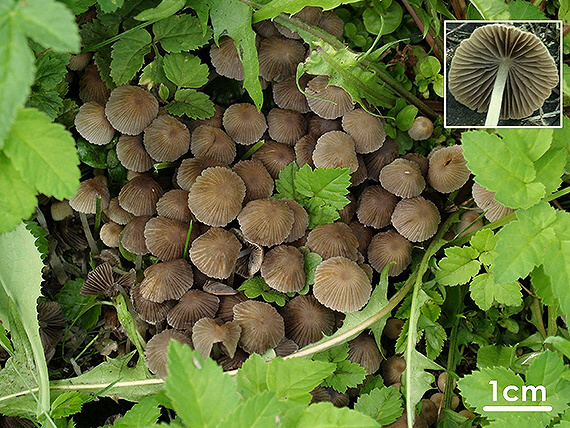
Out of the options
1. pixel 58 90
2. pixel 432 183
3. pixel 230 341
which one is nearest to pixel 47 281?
pixel 58 90

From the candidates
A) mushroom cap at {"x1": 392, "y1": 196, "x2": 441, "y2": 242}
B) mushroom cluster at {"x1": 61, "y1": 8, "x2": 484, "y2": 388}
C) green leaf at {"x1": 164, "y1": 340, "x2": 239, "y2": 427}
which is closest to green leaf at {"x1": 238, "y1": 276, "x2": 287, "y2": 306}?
mushroom cluster at {"x1": 61, "y1": 8, "x2": 484, "y2": 388}

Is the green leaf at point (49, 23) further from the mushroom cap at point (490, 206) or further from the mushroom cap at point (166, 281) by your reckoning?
the mushroom cap at point (490, 206)

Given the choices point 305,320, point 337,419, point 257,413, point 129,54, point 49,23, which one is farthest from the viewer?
point 129,54

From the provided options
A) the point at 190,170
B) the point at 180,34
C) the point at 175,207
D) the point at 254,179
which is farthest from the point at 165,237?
the point at 180,34

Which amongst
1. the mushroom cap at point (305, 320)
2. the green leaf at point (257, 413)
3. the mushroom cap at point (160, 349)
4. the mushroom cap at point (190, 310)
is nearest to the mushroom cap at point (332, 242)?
the mushroom cap at point (305, 320)

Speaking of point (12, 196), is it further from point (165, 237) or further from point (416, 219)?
point (416, 219)
